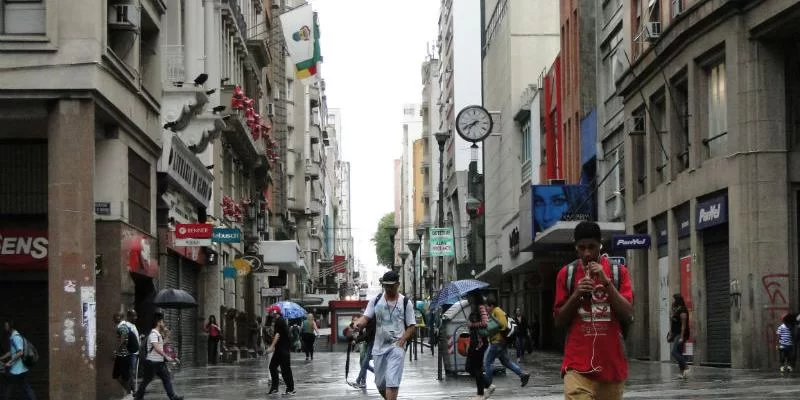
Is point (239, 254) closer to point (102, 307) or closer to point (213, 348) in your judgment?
point (213, 348)

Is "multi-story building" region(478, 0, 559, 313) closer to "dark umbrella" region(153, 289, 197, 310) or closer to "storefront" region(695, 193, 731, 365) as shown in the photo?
"storefront" region(695, 193, 731, 365)

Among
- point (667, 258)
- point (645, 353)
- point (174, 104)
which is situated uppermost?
point (174, 104)

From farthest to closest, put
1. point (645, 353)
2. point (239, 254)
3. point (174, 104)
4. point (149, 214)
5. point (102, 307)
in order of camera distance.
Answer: point (239, 254), point (645, 353), point (174, 104), point (149, 214), point (102, 307)

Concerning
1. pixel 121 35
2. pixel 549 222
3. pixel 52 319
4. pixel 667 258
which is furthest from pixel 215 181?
pixel 52 319

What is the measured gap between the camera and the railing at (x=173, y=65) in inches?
1398

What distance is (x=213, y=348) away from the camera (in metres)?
45.8

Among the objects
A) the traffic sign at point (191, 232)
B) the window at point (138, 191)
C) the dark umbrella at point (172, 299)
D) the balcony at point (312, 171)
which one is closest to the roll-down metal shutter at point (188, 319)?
the traffic sign at point (191, 232)

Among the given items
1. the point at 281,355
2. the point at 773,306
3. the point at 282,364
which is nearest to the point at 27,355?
the point at 281,355

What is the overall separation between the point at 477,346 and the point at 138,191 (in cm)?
877

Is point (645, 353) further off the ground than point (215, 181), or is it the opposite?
point (215, 181)

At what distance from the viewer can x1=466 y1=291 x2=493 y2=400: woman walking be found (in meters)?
22.8

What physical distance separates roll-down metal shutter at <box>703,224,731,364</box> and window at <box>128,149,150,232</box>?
13502 millimetres

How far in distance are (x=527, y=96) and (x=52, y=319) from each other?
48.0 metres

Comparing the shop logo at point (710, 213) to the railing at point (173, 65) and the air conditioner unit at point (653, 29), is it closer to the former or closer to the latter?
the air conditioner unit at point (653, 29)
